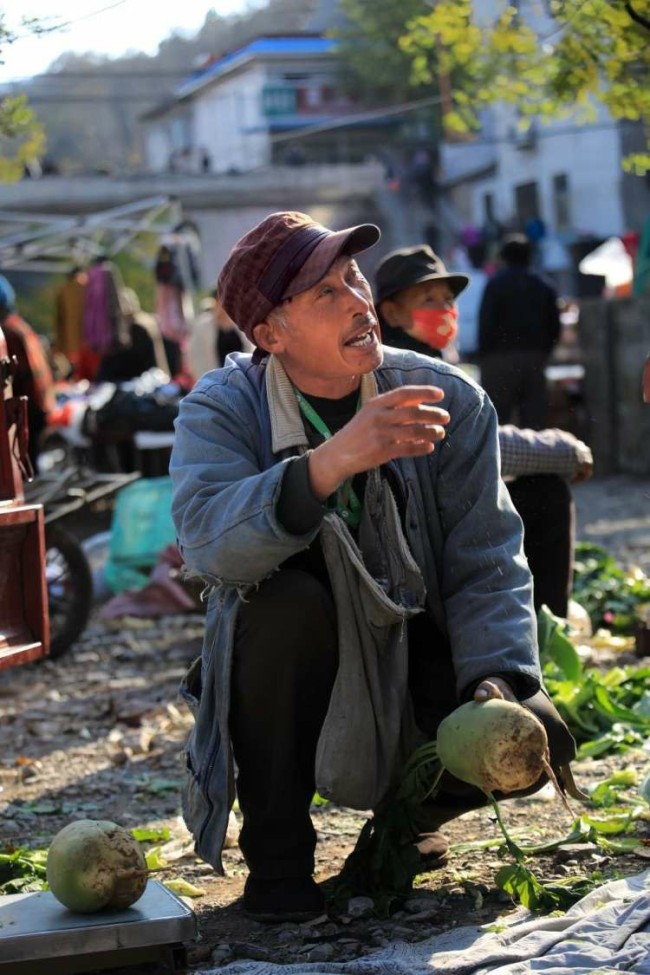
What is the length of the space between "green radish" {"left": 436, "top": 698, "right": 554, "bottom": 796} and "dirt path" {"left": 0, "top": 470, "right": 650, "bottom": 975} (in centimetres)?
45

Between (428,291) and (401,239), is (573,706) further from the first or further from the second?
(401,239)

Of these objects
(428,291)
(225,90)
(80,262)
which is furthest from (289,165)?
(428,291)

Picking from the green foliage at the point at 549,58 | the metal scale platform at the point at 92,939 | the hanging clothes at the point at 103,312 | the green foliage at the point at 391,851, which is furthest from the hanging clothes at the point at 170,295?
the metal scale platform at the point at 92,939

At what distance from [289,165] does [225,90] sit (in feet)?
64.2

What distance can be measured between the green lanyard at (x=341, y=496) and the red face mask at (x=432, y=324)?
1.89 meters

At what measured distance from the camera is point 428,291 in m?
5.53

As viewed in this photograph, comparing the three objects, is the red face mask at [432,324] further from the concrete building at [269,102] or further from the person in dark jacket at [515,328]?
the concrete building at [269,102]

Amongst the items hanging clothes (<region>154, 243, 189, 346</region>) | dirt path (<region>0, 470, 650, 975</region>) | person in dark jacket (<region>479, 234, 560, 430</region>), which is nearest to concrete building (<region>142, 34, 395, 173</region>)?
hanging clothes (<region>154, 243, 189, 346</region>)

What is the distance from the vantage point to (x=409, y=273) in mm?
5496

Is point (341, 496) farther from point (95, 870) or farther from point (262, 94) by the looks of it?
point (262, 94)

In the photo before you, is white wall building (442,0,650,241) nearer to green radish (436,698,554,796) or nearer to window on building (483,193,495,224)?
window on building (483,193,495,224)

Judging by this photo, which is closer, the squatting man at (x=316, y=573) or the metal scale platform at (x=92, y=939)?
the metal scale platform at (x=92, y=939)

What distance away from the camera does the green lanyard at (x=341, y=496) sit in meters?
3.67

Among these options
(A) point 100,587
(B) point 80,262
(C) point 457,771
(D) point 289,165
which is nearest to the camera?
(C) point 457,771
